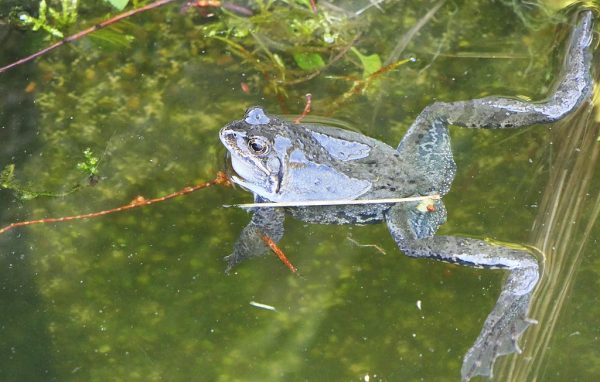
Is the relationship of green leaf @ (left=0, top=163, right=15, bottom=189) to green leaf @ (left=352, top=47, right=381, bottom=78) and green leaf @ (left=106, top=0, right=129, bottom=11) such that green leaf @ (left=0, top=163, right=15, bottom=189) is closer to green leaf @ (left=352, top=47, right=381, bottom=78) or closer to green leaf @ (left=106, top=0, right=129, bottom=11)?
green leaf @ (left=106, top=0, right=129, bottom=11)

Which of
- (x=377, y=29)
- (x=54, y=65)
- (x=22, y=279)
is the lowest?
(x=22, y=279)

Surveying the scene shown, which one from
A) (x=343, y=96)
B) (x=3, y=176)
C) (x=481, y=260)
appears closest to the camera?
(x=481, y=260)

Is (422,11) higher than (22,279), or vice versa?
(422,11)

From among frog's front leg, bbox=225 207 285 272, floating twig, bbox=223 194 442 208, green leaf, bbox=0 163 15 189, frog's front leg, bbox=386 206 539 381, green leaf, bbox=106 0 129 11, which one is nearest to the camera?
frog's front leg, bbox=386 206 539 381

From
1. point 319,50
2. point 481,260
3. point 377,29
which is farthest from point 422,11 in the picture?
point 481,260

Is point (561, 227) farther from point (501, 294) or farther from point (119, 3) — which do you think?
point (119, 3)

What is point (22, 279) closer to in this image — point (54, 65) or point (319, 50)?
point (54, 65)

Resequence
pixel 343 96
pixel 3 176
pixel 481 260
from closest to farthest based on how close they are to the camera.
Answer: pixel 481 260, pixel 3 176, pixel 343 96

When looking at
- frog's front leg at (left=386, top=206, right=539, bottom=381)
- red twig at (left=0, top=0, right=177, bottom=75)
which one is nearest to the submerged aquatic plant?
red twig at (left=0, top=0, right=177, bottom=75)
